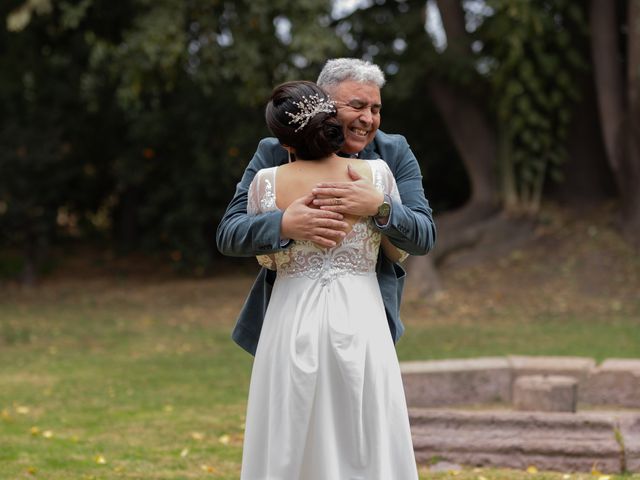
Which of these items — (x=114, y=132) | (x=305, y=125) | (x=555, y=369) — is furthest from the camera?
(x=114, y=132)

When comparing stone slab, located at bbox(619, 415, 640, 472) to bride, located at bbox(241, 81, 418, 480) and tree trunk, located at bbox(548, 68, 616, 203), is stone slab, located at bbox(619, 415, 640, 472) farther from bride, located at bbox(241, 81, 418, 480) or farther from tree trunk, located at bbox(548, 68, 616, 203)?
tree trunk, located at bbox(548, 68, 616, 203)

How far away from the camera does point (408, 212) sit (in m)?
3.57

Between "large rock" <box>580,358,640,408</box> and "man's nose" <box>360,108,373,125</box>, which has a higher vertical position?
"man's nose" <box>360,108,373,125</box>

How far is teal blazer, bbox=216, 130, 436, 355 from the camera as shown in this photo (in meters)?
3.55

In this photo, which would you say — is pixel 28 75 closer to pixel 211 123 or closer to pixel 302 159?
pixel 211 123

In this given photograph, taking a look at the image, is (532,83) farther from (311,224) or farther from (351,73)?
(311,224)

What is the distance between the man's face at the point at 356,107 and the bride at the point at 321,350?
13cm

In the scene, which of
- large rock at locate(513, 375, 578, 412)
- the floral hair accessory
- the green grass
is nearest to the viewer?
the floral hair accessory

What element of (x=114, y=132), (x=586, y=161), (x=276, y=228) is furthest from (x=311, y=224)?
(x=114, y=132)

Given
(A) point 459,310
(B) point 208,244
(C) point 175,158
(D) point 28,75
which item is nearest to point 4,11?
(D) point 28,75

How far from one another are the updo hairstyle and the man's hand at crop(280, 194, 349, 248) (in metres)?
0.17

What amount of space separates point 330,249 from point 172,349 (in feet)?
25.0

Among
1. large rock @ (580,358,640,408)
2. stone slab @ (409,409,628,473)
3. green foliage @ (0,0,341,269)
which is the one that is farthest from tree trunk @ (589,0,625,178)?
stone slab @ (409,409,628,473)

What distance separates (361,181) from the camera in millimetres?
3516
